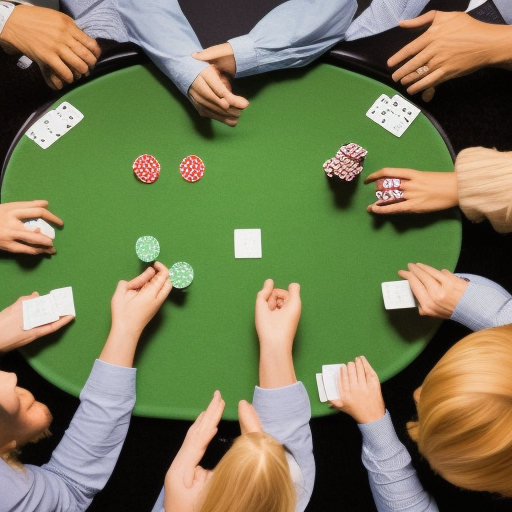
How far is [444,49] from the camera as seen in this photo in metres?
1.84

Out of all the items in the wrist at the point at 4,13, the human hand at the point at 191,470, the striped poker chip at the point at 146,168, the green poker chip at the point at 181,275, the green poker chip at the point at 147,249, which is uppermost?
the wrist at the point at 4,13

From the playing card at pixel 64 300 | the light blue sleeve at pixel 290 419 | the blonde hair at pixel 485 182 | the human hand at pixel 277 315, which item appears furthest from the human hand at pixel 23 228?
the blonde hair at pixel 485 182

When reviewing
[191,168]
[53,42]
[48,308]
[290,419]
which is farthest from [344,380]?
[53,42]

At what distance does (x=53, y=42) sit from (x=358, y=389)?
1.49 meters

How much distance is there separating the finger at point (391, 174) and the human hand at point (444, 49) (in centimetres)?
29

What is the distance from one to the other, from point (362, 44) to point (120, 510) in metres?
2.19

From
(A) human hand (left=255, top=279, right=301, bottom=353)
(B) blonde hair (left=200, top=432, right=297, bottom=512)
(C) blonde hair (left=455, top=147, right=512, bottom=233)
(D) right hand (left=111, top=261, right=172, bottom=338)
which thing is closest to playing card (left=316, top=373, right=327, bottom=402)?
(A) human hand (left=255, top=279, right=301, bottom=353)

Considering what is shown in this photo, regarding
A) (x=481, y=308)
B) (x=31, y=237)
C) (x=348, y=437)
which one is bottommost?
(x=348, y=437)

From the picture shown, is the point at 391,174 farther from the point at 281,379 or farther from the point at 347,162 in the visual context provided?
the point at 281,379

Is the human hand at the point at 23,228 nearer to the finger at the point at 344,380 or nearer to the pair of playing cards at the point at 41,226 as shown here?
the pair of playing cards at the point at 41,226

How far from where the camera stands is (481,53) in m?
1.88

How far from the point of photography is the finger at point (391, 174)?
1.72 m

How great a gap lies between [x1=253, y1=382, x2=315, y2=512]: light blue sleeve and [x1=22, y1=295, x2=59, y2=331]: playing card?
26.6 inches

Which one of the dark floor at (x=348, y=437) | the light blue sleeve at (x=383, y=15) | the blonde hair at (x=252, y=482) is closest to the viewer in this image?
the blonde hair at (x=252, y=482)
